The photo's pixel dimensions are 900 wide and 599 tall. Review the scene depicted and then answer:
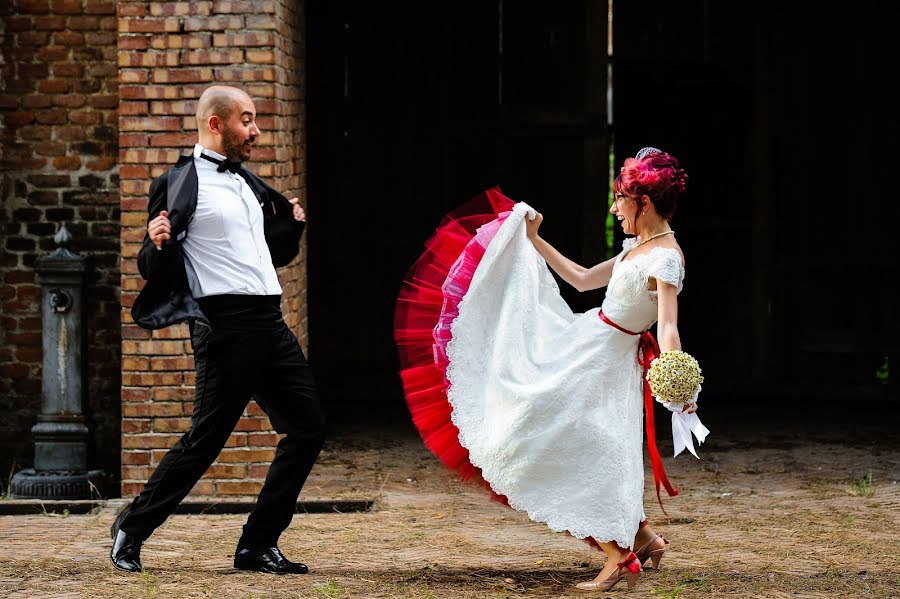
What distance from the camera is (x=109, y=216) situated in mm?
8375

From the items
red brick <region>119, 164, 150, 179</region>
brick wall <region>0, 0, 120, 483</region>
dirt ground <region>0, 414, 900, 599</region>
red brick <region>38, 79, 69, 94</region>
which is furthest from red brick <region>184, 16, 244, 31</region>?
dirt ground <region>0, 414, 900, 599</region>

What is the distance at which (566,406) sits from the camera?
18.4 ft

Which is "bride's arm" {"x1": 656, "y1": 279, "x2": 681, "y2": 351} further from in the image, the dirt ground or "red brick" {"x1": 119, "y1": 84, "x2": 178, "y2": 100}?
"red brick" {"x1": 119, "y1": 84, "x2": 178, "y2": 100}

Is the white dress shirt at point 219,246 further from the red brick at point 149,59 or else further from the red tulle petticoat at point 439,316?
the red brick at point 149,59

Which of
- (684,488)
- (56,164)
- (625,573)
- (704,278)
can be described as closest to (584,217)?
(704,278)

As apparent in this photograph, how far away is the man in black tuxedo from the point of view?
18.8ft

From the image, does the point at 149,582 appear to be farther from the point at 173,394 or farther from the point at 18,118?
the point at 18,118

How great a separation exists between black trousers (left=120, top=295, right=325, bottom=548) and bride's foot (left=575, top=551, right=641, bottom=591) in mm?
1287

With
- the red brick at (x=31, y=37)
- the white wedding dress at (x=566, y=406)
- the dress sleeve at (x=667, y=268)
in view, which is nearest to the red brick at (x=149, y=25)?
the red brick at (x=31, y=37)

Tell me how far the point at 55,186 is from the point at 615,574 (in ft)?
14.6

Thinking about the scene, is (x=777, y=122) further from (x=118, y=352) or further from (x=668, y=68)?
(x=118, y=352)

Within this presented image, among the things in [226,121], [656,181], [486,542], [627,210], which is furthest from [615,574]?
[226,121]

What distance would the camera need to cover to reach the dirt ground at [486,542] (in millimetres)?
5730

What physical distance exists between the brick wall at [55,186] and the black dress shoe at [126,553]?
2.68 meters
